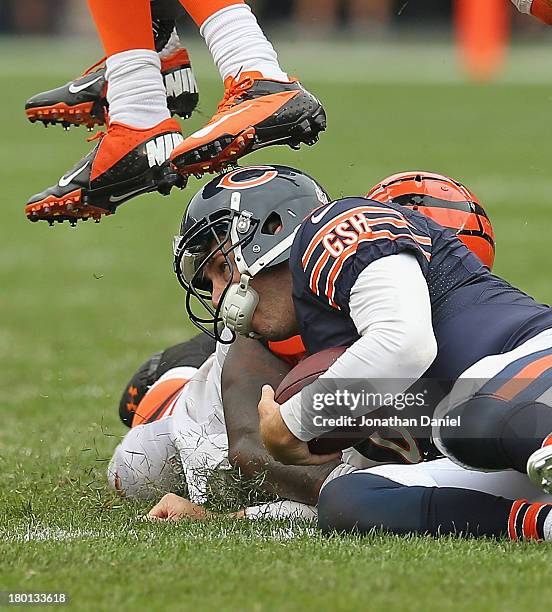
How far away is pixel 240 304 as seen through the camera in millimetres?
3295

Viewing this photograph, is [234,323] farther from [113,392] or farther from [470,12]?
[470,12]

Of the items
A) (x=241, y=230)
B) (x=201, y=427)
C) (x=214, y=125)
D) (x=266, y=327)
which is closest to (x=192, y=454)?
(x=201, y=427)

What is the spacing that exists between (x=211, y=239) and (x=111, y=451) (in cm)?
138

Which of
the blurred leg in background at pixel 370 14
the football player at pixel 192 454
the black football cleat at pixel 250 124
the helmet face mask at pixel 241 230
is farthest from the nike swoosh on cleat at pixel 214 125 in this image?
the blurred leg in background at pixel 370 14

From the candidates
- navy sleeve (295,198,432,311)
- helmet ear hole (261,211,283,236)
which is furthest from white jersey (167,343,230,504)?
navy sleeve (295,198,432,311)

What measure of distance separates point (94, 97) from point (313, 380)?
5.17 feet

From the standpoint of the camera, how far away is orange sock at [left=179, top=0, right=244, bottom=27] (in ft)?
12.5

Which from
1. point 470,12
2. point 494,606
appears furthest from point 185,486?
point 470,12

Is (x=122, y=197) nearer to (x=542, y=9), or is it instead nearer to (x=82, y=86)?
(x=82, y=86)

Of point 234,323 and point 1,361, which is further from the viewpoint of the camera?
point 1,361

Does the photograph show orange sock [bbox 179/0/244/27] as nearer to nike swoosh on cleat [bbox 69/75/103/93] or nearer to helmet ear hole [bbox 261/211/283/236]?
nike swoosh on cleat [bbox 69/75/103/93]

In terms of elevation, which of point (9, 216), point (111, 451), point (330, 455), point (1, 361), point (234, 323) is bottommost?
point (9, 216)

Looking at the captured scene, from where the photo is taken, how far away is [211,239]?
343 cm

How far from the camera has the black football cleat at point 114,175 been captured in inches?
155
